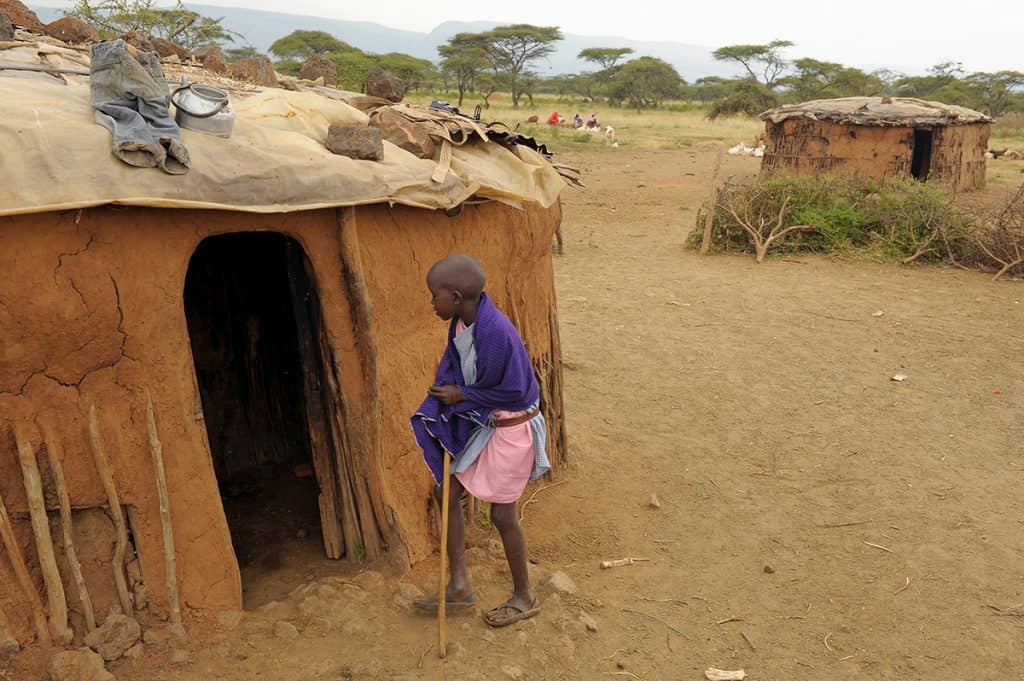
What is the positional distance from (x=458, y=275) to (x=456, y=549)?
1.25 metres

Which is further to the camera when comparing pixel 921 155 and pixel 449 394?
pixel 921 155

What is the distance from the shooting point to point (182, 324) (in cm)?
351

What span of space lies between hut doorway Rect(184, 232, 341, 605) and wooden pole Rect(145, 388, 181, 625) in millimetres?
1252

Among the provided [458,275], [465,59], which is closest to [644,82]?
[465,59]

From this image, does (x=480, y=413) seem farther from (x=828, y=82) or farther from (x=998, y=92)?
(x=998, y=92)

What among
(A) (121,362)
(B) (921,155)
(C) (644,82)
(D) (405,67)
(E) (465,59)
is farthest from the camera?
(C) (644,82)

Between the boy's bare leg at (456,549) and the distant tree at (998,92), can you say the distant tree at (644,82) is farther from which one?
the boy's bare leg at (456,549)

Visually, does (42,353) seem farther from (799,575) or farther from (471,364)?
(799,575)

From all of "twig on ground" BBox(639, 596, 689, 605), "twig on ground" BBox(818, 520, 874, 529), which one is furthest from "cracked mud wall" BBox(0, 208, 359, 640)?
"twig on ground" BBox(818, 520, 874, 529)

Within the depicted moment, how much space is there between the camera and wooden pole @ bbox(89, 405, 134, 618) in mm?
3346

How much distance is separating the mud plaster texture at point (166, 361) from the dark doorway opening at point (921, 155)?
1494cm

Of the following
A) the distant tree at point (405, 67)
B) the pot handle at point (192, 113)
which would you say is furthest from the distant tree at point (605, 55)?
the pot handle at point (192, 113)

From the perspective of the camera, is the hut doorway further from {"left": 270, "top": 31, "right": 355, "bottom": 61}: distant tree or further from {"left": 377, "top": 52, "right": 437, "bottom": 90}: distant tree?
{"left": 270, "top": 31, "right": 355, "bottom": 61}: distant tree

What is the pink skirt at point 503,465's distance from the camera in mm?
3404
